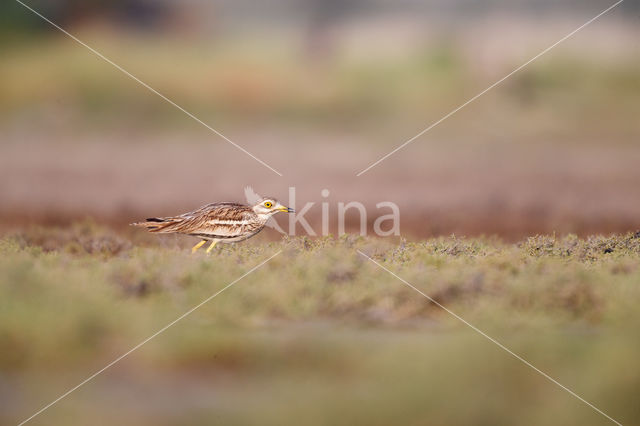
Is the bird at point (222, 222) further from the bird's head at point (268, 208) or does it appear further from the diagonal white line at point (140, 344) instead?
the diagonal white line at point (140, 344)

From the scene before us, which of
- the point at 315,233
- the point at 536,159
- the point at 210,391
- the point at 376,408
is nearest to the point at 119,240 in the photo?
the point at 315,233

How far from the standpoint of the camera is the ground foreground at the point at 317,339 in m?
5.98

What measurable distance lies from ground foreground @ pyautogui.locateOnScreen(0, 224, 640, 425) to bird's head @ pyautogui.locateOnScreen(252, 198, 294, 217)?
0.76 metres

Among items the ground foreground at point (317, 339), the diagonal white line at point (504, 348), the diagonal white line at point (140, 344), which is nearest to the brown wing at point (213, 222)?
the ground foreground at point (317, 339)

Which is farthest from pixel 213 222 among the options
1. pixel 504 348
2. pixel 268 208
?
pixel 504 348

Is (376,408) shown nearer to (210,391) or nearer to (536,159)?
(210,391)

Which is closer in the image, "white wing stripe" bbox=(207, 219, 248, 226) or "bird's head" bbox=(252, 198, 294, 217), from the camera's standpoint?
"white wing stripe" bbox=(207, 219, 248, 226)

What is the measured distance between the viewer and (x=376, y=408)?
5980 millimetres

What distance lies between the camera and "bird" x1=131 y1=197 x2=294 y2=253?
9.44m

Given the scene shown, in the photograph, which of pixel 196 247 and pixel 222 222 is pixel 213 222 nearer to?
pixel 222 222

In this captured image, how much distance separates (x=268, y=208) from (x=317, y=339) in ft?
10.0

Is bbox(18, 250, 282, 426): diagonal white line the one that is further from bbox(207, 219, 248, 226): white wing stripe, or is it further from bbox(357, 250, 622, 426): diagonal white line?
bbox(357, 250, 622, 426): diagonal white line

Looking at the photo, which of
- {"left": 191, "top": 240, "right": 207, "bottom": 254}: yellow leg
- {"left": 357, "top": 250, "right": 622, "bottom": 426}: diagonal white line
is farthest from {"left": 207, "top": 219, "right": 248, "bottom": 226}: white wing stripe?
{"left": 357, "top": 250, "right": 622, "bottom": 426}: diagonal white line

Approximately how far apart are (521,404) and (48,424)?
3.04 meters
